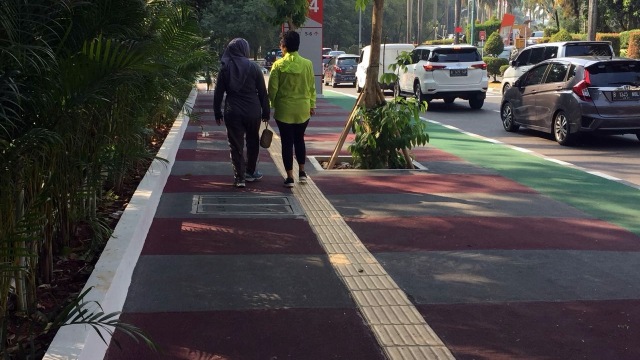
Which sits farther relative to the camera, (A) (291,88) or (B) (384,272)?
(A) (291,88)

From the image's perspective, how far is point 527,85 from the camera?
633 inches

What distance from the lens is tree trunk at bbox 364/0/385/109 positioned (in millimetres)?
11033

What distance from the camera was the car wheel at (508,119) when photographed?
55.6 feet

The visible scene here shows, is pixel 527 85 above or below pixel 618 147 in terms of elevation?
above

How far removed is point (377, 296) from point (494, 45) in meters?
48.5

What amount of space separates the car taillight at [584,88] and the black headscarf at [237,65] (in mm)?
7190

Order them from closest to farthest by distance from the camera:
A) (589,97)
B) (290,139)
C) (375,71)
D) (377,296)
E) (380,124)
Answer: (377,296) < (290,139) < (380,124) < (375,71) < (589,97)

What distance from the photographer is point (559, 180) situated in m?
10.7

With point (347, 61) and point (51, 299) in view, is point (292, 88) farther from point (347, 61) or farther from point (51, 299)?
point (347, 61)

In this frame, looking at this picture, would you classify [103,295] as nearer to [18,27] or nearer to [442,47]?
[18,27]

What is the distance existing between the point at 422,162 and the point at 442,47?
11817 mm

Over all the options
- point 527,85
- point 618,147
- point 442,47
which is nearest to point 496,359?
point 618,147

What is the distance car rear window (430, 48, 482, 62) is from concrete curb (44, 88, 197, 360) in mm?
15580

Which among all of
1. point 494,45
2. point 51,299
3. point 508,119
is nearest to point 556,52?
point 508,119
